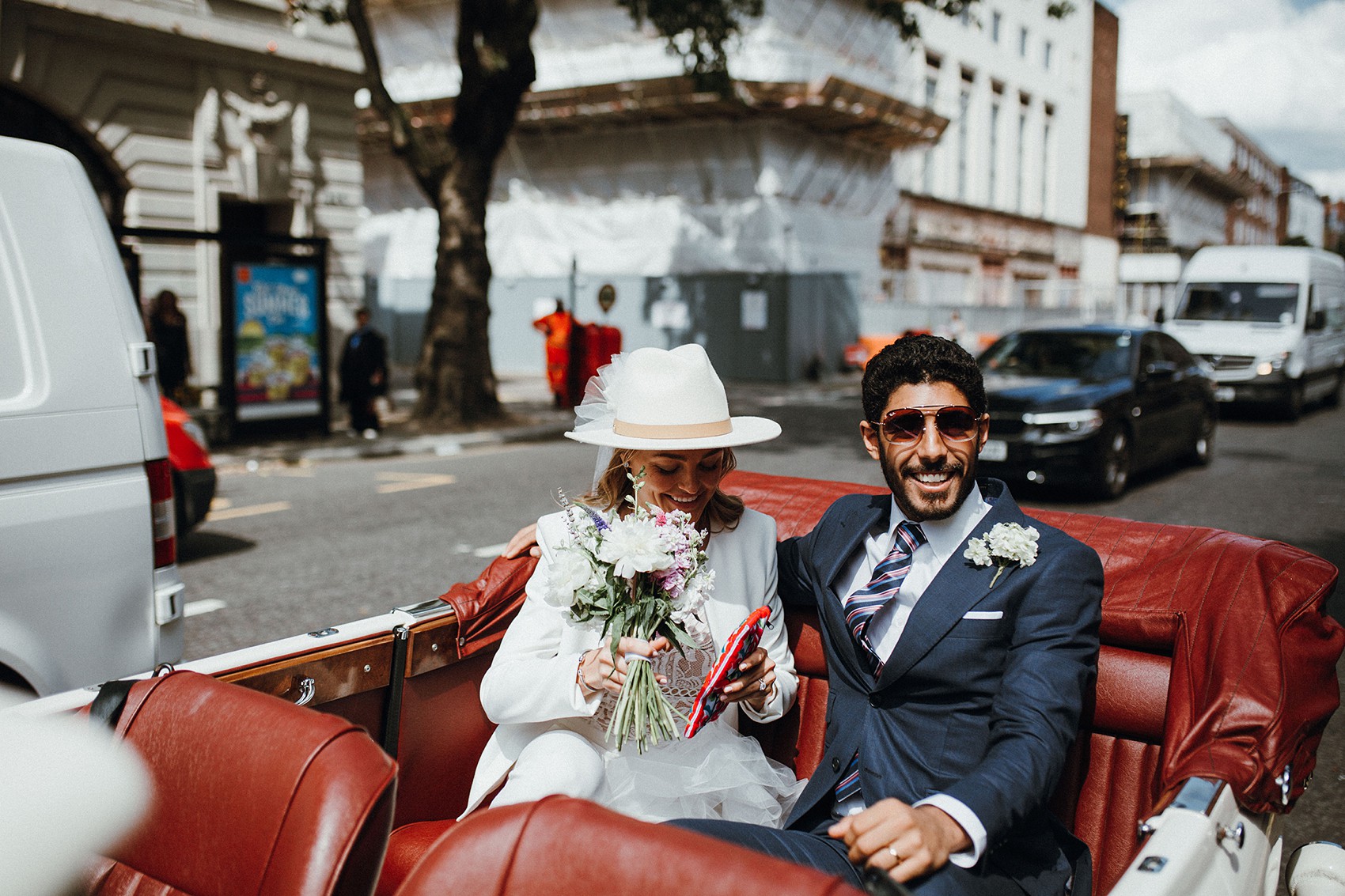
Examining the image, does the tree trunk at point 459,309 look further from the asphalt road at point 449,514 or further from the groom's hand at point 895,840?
the groom's hand at point 895,840

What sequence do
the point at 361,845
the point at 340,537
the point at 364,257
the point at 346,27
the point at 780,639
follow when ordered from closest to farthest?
the point at 361,845, the point at 780,639, the point at 340,537, the point at 346,27, the point at 364,257

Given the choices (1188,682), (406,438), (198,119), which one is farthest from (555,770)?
(198,119)

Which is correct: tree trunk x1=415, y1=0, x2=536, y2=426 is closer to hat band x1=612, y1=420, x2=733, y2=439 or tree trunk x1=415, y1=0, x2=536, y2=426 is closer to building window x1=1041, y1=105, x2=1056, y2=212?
hat band x1=612, y1=420, x2=733, y2=439

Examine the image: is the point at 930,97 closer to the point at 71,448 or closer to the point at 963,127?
the point at 963,127

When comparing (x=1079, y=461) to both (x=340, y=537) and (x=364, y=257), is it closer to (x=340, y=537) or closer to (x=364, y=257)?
(x=340, y=537)

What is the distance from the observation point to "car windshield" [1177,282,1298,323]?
707 inches

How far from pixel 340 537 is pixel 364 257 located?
2707 cm

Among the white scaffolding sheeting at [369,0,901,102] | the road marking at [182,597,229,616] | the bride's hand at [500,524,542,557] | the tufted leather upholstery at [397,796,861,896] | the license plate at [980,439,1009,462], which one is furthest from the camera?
the white scaffolding sheeting at [369,0,901,102]

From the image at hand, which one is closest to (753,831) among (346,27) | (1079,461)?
(1079,461)

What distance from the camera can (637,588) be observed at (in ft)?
7.88

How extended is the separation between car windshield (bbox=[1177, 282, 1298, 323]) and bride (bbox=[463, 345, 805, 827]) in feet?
59.3

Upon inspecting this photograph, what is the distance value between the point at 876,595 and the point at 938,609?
0.20 m

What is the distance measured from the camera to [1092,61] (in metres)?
45.7

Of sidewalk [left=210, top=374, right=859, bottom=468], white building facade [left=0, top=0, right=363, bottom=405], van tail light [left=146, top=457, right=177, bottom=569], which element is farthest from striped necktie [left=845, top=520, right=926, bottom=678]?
white building facade [left=0, top=0, right=363, bottom=405]
